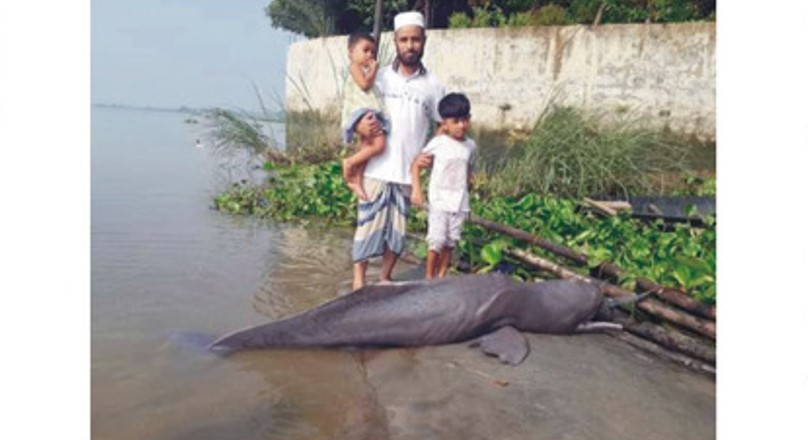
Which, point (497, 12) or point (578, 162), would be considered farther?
point (497, 12)

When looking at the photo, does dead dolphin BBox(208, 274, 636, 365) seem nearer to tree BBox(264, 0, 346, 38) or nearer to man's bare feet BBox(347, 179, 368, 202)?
man's bare feet BBox(347, 179, 368, 202)

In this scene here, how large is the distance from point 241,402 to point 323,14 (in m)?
12.7

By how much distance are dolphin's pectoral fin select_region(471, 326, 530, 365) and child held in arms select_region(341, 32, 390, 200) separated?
98cm

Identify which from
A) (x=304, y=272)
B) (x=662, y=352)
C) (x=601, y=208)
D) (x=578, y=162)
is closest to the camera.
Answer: (x=662, y=352)

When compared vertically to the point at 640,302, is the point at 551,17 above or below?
above

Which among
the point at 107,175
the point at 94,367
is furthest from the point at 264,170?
the point at 94,367

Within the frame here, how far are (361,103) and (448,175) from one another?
1.94ft

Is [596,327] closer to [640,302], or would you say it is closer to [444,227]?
[640,302]

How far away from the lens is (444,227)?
3.65 metres

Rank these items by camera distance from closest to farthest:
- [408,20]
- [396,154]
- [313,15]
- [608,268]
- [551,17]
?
[408,20] → [396,154] → [608,268] → [551,17] → [313,15]

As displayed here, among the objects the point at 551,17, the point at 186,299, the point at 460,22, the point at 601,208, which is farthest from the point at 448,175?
the point at 460,22

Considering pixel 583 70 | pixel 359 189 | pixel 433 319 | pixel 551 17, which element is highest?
pixel 551 17

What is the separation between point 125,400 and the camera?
2391 mm

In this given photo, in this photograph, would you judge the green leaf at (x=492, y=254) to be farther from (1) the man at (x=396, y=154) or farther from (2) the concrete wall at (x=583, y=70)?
(2) the concrete wall at (x=583, y=70)
